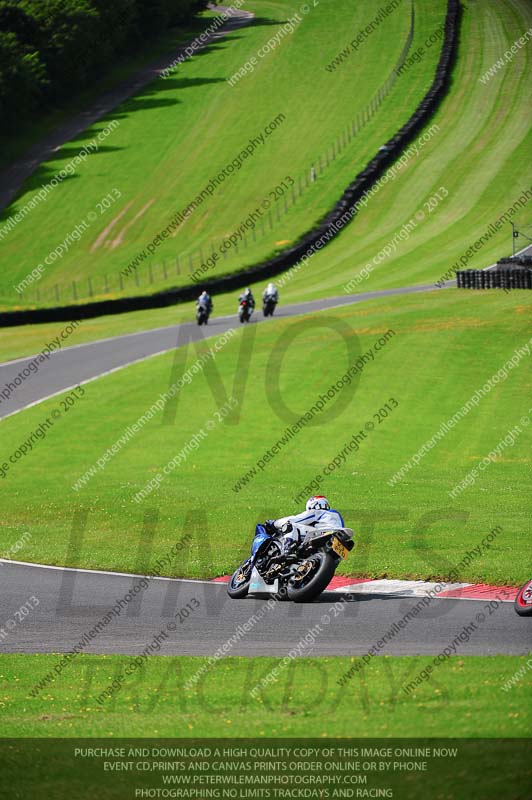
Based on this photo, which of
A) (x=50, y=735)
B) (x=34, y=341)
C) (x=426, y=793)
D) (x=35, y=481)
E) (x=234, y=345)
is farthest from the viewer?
(x=34, y=341)

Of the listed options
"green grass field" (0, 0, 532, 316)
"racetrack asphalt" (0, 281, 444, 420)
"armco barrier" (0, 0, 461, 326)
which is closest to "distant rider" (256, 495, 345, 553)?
"racetrack asphalt" (0, 281, 444, 420)

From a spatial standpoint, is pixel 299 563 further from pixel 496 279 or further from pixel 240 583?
pixel 496 279

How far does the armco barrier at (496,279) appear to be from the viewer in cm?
4650

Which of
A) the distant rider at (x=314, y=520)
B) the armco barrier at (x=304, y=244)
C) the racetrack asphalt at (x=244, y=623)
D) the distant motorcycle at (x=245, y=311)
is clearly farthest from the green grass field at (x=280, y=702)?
the armco barrier at (x=304, y=244)

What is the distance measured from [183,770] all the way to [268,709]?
1.40 meters

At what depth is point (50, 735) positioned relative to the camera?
9898 millimetres

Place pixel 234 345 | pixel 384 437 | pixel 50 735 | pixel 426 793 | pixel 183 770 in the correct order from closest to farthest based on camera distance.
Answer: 1. pixel 426 793
2. pixel 183 770
3. pixel 50 735
4. pixel 384 437
5. pixel 234 345

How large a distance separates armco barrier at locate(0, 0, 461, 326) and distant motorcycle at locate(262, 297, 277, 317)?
1049 cm

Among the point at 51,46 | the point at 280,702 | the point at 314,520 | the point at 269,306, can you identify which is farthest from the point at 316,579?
the point at 51,46

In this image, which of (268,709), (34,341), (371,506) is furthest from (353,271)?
(268,709)

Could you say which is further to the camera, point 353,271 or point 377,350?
point 353,271

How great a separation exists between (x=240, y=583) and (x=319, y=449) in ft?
43.2

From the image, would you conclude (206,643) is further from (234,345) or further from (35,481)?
(234,345)

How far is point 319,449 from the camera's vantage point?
93.3 ft
